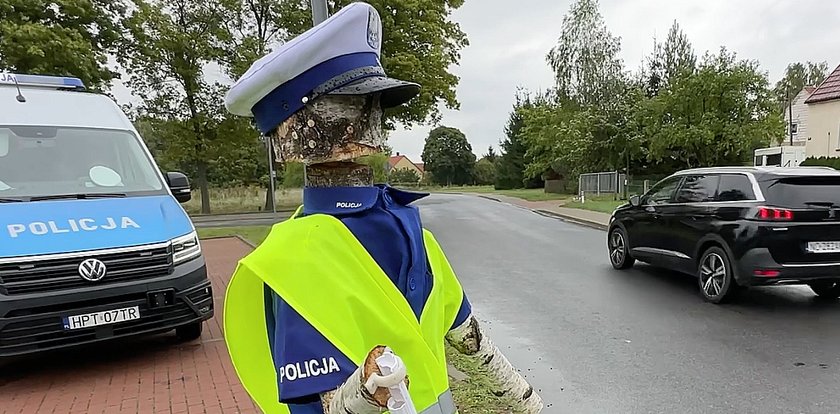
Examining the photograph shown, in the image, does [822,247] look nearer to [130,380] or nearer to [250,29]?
[130,380]

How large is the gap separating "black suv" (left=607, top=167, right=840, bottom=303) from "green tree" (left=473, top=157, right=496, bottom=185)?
63024mm

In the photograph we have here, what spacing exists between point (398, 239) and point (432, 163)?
241 ft

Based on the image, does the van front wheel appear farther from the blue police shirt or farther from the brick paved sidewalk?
the blue police shirt

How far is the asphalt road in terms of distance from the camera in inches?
162

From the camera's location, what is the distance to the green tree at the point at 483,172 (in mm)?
70725

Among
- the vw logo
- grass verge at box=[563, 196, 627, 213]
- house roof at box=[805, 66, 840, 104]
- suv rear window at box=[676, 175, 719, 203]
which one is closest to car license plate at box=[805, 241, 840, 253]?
suv rear window at box=[676, 175, 719, 203]

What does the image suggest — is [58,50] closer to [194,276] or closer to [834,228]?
[194,276]

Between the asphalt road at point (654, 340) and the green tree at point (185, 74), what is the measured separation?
19.5 meters

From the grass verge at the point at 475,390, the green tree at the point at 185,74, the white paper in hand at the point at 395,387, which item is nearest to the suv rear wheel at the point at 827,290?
the grass verge at the point at 475,390

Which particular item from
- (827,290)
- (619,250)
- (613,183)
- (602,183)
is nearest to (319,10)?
(619,250)

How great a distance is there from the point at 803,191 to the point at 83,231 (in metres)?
7.32

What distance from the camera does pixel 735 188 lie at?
6.84 meters

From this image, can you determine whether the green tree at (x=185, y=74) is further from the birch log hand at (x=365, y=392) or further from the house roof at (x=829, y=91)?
the house roof at (x=829, y=91)

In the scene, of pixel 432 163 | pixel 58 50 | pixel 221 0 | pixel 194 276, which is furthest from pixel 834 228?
pixel 432 163
